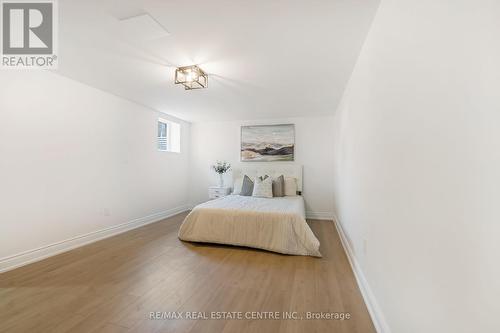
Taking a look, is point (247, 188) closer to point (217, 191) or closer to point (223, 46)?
point (217, 191)

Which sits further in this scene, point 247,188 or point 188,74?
point 247,188

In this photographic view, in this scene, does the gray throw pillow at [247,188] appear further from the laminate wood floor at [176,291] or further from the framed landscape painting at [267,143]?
the laminate wood floor at [176,291]

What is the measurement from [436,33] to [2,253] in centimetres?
384

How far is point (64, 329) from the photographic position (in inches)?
55.5

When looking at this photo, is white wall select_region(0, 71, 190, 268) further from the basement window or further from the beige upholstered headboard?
the beige upholstered headboard

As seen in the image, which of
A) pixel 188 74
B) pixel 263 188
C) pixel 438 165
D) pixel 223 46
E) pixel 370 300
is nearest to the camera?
pixel 438 165

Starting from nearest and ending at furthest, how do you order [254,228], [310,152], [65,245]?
[65,245]
[254,228]
[310,152]

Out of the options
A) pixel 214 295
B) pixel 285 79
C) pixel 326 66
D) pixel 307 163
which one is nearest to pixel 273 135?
pixel 307 163

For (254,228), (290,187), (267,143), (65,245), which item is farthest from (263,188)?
(65,245)

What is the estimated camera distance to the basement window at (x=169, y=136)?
15.4ft

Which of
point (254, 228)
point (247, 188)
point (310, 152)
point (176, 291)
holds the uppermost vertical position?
point (310, 152)

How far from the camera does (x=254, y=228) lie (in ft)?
9.23

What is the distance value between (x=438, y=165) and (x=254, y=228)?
2.30m

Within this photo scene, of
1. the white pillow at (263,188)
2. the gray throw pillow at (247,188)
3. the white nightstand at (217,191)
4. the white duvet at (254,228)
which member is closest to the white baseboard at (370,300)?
the white duvet at (254,228)
